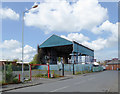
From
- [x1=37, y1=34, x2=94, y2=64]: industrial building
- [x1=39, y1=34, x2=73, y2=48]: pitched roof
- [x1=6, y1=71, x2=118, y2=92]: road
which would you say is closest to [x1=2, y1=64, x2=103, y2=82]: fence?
[x1=6, y1=71, x2=118, y2=92]: road

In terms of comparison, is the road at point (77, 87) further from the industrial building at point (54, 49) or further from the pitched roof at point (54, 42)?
the pitched roof at point (54, 42)

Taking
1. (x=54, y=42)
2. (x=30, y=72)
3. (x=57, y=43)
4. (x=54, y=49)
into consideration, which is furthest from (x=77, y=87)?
(x=54, y=49)

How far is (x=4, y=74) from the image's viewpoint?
15289 millimetres

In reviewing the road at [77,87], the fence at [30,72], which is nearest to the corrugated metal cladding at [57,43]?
the fence at [30,72]

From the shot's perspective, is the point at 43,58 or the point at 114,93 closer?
the point at 114,93

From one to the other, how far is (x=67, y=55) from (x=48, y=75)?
47.0 meters

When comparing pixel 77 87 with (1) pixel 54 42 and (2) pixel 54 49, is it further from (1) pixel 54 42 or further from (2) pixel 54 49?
(2) pixel 54 49

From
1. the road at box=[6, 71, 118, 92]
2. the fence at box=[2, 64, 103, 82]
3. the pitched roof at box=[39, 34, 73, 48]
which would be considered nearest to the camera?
the road at box=[6, 71, 118, 92]

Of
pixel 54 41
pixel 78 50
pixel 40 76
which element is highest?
pixel 54 41

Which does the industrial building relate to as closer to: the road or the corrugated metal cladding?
the corrugated metal cladding

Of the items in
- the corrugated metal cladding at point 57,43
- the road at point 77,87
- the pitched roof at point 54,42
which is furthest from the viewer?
the pitched roof at point 54,42

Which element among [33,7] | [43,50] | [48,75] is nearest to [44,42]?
[43,50]

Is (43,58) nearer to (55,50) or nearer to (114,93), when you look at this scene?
(55,50)

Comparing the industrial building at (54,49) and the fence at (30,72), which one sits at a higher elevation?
the industrial building at (54,49)
